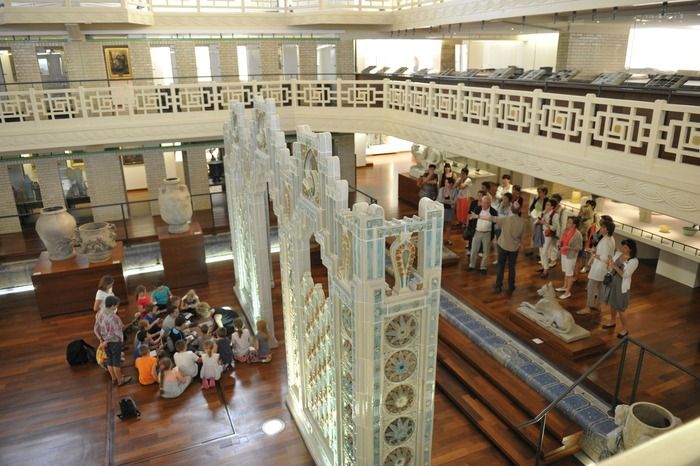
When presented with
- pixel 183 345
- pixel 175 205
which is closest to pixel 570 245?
pixel 183 345

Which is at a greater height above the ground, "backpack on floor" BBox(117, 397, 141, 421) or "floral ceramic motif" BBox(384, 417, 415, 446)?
"floral ceramic motif" BBox(384, 417, 415, 446)

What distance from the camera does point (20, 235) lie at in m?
14.6

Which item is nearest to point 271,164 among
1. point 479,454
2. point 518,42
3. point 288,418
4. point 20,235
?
point 288,418

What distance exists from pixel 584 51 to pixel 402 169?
8.54 metres

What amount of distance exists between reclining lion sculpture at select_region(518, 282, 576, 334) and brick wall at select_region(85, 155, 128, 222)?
467 inches

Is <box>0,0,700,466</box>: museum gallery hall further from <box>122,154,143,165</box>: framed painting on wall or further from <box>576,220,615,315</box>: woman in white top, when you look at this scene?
<box>122,154,143,165</box>: framed painting on wall

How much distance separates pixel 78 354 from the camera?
8.88 m

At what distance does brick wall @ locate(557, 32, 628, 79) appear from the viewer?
13.4 metres

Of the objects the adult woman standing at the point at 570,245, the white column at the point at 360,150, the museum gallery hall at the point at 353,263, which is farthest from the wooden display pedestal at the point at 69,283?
the white column at the point at 360,150

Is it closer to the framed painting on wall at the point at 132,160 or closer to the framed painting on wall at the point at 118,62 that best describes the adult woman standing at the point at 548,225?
the framed painting on wall at the point at 118,62

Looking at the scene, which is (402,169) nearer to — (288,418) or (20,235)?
(20,235)

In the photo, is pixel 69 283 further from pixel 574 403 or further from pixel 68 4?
pixel 574 403

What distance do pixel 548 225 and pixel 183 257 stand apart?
7.75 m

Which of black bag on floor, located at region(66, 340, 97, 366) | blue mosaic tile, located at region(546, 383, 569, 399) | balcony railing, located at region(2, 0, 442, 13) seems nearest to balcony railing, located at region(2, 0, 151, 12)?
balcony railing, located at region(2, 0, 442, 13)
